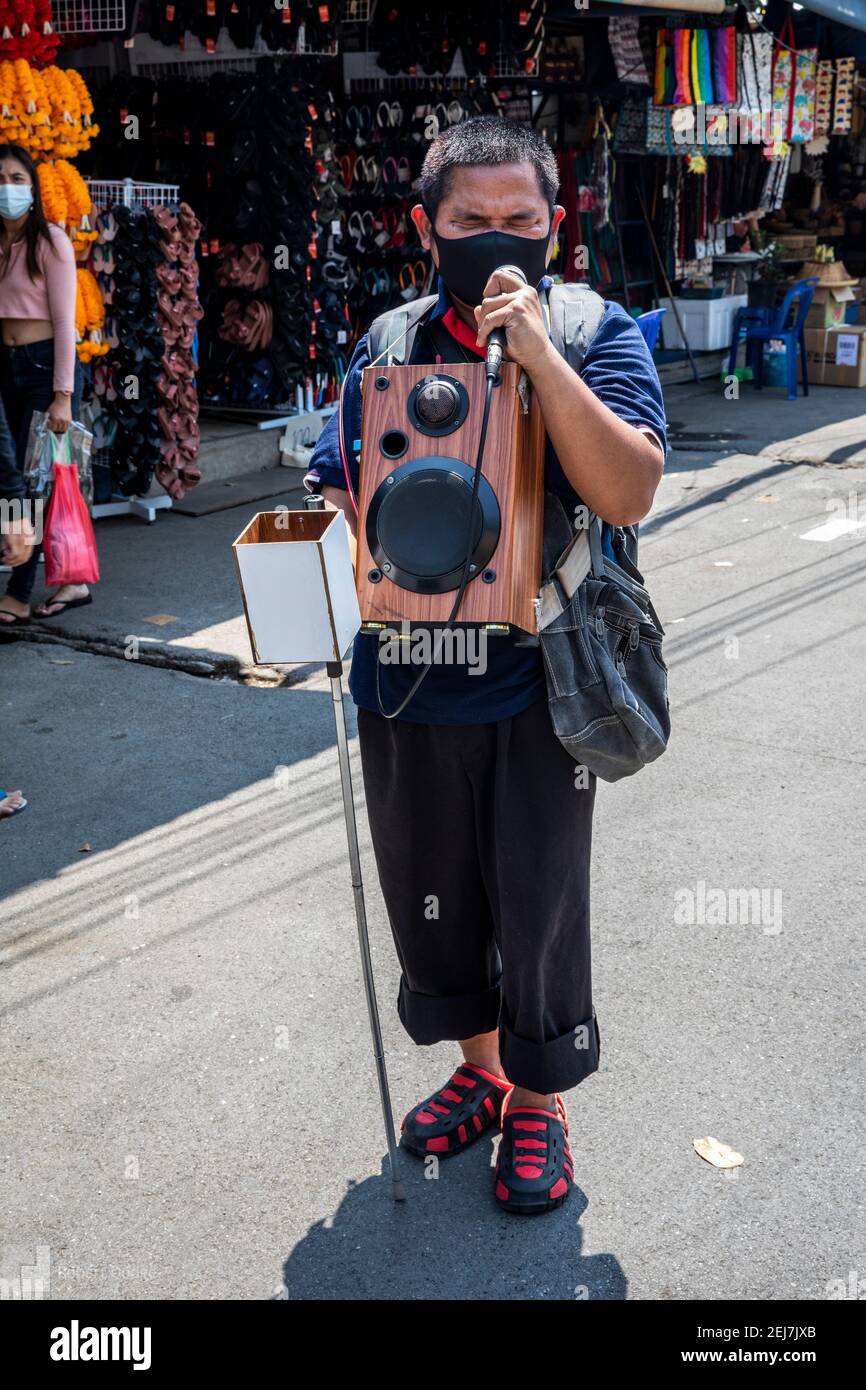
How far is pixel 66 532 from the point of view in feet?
19.5

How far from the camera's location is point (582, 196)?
11.9 m

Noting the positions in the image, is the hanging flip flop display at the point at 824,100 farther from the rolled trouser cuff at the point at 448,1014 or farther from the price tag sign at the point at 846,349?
the rolled trouser cuff at the point at 448,1014

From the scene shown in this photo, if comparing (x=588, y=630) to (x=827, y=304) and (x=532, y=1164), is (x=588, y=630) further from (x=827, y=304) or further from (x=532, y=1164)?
(x=827, y=304)

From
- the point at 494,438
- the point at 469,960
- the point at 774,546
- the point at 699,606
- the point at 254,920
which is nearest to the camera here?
the point at 494,438

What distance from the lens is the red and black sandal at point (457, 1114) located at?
2.80 m

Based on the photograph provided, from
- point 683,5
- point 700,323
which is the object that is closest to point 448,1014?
point 683,5

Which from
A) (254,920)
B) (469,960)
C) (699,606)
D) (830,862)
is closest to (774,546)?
(699,606)

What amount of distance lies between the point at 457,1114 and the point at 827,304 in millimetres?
11510

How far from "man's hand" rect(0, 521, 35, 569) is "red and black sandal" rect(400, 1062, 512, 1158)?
3.66 meters

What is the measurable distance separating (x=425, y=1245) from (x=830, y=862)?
1.97 meters

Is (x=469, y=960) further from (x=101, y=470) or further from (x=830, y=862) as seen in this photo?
(x=101, y=470)

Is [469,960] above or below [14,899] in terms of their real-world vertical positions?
above

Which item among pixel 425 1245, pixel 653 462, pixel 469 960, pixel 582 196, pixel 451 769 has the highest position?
pixel 582 196

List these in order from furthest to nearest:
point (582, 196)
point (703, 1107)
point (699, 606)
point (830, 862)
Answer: point (582, 196) < point (699, 606) < point (830, 862) < point (703, 1107)
